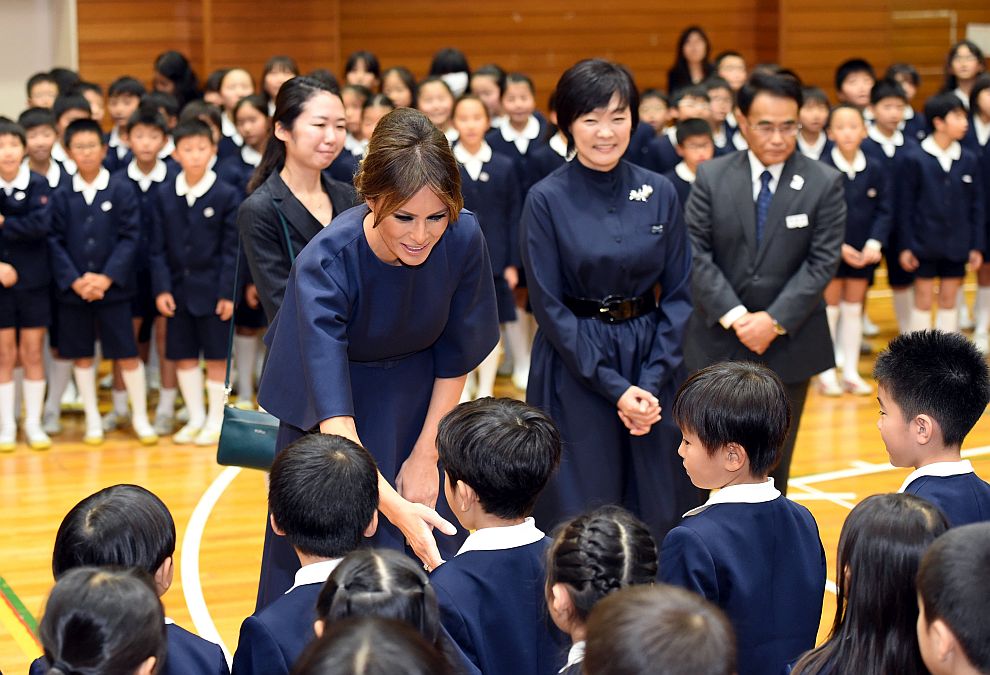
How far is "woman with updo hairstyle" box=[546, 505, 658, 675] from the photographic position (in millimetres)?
2262

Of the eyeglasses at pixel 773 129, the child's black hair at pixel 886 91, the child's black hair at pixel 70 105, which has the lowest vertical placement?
the eyeglasses at pixel 773 129

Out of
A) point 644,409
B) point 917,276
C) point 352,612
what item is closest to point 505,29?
point 917,276

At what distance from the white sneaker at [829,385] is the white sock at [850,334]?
0.27 feet

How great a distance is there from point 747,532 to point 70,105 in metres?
6.21

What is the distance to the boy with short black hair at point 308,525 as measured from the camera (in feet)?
7.86

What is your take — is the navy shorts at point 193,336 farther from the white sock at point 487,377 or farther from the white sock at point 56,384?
the white sock at point 487,377

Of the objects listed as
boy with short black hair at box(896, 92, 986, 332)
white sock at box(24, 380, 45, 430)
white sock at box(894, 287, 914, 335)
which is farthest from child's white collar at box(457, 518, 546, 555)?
white sock at box(894, 287, 914, 335)

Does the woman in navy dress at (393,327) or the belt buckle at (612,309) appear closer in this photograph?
the woman in navy dress at (393,327)

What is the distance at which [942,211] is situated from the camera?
7957 millimetres

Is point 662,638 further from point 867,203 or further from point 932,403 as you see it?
point 867,203

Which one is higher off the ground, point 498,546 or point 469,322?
point 469,322

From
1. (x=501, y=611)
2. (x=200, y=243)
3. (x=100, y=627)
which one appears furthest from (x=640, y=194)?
(x=200, y=243)

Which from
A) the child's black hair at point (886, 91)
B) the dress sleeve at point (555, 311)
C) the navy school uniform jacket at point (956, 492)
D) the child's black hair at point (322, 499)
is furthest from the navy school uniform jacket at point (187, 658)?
the child's black hair at point (886, 91)

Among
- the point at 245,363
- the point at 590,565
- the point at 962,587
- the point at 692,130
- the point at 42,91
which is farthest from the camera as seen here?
the point at 42,91
